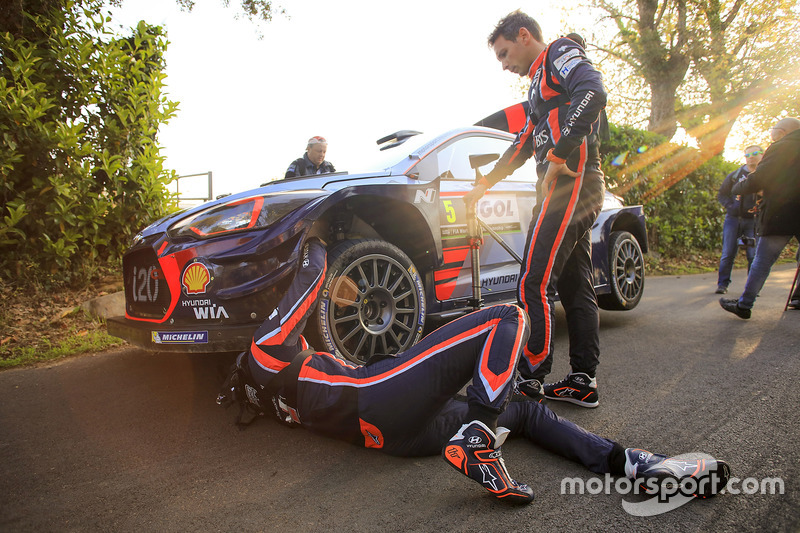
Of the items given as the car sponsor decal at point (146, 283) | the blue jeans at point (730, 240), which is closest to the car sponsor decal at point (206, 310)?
the car sponsor decal at point (146, 283)

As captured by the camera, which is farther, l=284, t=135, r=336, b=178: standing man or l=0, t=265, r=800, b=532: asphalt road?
l=284, t=135, r=336, b=178: standing man

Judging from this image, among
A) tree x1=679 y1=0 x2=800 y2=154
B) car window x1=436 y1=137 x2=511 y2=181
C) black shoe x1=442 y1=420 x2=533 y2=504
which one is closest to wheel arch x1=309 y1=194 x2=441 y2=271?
car window x1=436 y1=137 x2=511 y2=181

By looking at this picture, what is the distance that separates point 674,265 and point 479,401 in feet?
32.7

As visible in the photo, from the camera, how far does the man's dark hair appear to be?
2.77m

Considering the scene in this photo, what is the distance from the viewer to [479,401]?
1661 millimetres

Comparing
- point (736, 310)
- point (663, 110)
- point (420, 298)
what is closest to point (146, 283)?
point (420, 298)

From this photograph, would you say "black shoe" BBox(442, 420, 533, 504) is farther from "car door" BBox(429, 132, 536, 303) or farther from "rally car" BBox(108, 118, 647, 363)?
"car door" BBox(429, 132, 536, 303)

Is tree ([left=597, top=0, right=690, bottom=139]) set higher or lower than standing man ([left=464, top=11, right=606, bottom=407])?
higher

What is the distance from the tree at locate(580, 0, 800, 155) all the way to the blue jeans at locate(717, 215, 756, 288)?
9394 mm

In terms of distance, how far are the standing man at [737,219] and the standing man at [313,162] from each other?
546 centimetres

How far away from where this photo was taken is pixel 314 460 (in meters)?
2.05

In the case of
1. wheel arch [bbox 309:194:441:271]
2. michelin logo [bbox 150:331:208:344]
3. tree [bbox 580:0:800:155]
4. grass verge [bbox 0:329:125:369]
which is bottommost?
grass verge [bbox 0:329:125:369]

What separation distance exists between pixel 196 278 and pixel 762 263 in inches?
191

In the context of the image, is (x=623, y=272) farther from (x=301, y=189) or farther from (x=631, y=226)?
(x=301, y=189)
